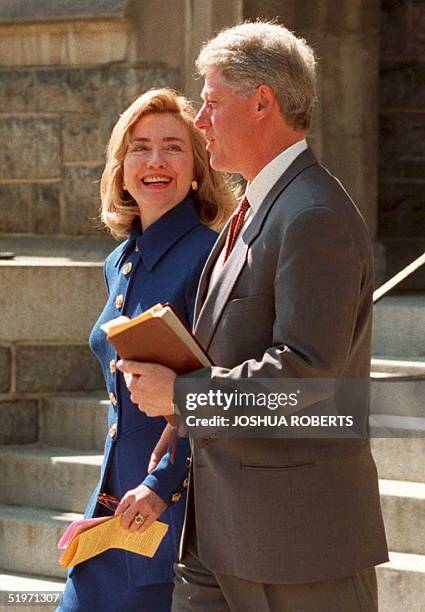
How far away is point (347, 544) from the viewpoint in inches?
119

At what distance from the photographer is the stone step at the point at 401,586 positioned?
16.5 feet

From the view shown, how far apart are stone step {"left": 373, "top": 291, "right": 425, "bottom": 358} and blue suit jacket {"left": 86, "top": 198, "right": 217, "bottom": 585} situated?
2670mm

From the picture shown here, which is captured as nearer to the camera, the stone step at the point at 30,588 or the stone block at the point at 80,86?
the stone step at the point at 30,588

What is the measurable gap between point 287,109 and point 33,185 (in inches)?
191

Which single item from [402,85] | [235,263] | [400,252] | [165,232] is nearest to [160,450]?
[165,232]

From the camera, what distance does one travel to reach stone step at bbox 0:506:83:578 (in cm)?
602

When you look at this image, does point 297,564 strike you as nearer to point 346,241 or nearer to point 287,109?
point 346,241

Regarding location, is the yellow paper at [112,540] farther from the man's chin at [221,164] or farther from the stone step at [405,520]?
the stone step at [405,520]

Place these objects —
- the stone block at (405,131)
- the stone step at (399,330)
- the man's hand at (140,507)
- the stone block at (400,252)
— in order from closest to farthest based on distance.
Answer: the man's hand at (140,507) < the stone step at (399,330) < the stone block at (400,252) < the stone block at (405,131)

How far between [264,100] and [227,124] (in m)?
Answer: 0.10

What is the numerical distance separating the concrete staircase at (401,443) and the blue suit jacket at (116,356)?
1528mm

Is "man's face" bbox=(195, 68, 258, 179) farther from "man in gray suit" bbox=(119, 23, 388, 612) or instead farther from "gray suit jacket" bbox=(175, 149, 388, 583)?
"gray suit jacket" bbox=(175, 149, 388, 583)

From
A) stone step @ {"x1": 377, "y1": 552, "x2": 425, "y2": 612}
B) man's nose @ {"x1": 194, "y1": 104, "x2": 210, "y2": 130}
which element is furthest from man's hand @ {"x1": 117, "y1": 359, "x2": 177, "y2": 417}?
stone step @ {"x1": 377, "y1": 552, "x2": 425, "y2": 612}
